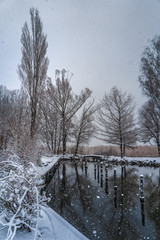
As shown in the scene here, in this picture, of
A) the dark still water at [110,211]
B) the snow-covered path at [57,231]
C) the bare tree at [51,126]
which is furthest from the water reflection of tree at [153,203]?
the bare tree at [51,126]

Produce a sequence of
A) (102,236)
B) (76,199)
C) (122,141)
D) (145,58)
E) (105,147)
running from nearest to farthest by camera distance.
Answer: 1. (102,236)
2. (76,199)
3. (145,58)
4. (122,141)
5. (105,147)

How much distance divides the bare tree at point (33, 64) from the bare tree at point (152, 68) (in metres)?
8.52

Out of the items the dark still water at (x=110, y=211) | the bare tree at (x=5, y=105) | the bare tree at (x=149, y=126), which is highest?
the bare tree at (x=5, y=105)

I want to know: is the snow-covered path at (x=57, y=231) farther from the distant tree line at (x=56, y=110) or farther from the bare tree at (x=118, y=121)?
the bare tree at (x=118, y=121)

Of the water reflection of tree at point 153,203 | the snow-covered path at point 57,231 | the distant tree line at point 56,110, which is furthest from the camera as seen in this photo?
the distant tree line at point 56,110

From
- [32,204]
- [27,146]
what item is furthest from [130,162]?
[32,204]

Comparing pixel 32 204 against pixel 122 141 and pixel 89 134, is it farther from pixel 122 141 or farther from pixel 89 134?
pixel 89 134

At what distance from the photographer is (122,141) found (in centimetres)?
2164

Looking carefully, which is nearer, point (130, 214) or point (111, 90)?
point (130, 214)

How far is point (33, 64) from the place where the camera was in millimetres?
13320

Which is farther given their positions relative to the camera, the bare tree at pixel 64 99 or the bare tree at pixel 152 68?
Answer: the bare tree at pixel 64 99

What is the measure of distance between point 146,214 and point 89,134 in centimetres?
2340

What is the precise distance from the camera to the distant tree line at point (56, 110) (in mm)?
12609

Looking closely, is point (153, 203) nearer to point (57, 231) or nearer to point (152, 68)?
point (57, 231)
